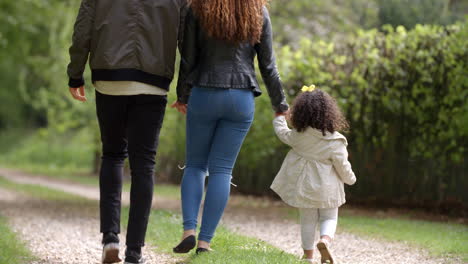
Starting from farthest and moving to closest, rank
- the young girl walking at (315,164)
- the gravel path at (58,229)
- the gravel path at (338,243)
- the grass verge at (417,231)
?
1. the grass verge at (417,231)
2. the gravel path at (338,243)
3. the gravel path at (58,229)
4. the young girl walking at (315,164)

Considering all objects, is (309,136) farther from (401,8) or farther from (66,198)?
(66,198)

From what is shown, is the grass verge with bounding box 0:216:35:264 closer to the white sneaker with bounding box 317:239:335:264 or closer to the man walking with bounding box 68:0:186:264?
the man walking with bounding box 68:0:186:264

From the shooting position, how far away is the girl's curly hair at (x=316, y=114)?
4500mm

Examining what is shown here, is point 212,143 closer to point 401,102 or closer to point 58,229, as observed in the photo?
point 58,229

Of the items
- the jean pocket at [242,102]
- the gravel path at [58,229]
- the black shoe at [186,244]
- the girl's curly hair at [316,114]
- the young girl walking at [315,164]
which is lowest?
the gravel path at [58,229]

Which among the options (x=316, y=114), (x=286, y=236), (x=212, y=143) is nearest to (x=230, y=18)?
(x=212, y=143)

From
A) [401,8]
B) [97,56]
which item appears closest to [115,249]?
[97,56]

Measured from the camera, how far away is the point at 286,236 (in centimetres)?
673

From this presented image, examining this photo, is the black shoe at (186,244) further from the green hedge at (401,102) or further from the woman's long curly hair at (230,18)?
the green hedge at (401,102)

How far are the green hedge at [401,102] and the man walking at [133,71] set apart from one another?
488 centimetres

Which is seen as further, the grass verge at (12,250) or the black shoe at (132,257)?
the grass verge at (12,250)

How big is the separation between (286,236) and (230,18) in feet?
10.4

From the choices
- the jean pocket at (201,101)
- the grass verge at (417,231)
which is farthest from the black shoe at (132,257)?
the grass verge at (417,231)

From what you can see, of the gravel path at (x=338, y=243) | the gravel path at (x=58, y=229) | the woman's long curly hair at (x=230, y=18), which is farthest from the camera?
the gravel path at (x=338, y=243)
